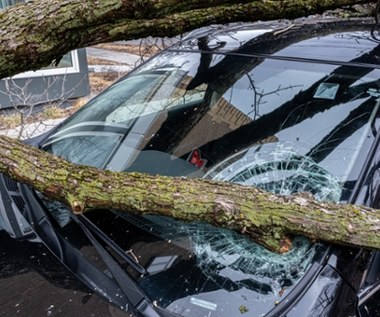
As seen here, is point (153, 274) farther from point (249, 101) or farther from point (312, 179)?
point (249, 101)

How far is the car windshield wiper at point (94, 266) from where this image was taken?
154 cm

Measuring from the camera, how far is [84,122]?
2.52m

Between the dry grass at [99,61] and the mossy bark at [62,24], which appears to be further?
the dry grass at [99,61]

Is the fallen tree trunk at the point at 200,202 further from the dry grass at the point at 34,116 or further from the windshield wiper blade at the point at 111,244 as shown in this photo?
the dry grass at the point at 34,116

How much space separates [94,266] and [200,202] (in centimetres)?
43

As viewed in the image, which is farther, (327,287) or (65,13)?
(65,13)

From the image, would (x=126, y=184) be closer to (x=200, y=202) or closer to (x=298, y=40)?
(x=200, y=202)

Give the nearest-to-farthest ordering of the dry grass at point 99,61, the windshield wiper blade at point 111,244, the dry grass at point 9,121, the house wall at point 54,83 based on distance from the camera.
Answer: the windshield wiper blade at point 111,244, the dry grass at point 9,121, the house wall at point 54,83, the dry grass at point 99,61

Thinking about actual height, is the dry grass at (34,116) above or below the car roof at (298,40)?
below

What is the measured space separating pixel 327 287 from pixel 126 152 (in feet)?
3.85

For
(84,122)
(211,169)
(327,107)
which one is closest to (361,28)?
(327,107)

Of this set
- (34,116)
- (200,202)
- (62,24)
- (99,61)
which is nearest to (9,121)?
(34,116)

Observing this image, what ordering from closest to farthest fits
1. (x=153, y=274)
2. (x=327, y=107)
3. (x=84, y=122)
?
(x=153, y=274) < (x=327, y=107) < (x=84, y=122)

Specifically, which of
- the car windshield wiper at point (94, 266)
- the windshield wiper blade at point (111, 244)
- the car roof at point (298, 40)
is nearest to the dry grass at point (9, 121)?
the car roof at point (298, 40)
